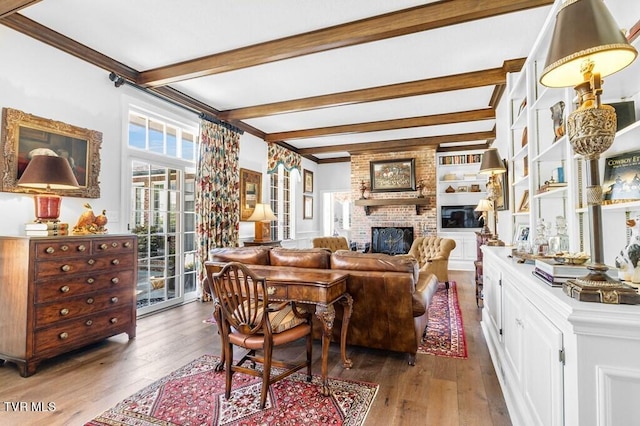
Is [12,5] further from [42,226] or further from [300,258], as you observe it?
[300,258]

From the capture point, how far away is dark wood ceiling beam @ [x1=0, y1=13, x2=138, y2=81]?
9.17 ft

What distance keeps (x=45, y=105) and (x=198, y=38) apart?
5.12 feet

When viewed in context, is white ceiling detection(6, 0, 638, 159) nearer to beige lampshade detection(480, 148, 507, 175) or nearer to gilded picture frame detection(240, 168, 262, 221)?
beige lampshade detection(480, 148, 507, 175)

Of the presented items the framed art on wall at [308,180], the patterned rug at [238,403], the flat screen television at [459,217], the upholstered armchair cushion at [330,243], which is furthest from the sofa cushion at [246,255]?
the flat screen television at [459,217]

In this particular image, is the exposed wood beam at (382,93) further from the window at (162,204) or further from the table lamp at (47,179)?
the table lamp at (47,179)

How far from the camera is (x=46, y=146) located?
10.0ft

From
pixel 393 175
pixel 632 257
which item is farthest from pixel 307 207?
pixel 632 257

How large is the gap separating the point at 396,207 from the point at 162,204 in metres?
5.30

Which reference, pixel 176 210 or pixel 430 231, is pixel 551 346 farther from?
pixel 430 231

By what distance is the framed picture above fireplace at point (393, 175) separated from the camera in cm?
770

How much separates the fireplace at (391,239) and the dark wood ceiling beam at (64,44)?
5935 mm

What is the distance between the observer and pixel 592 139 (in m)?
1.15

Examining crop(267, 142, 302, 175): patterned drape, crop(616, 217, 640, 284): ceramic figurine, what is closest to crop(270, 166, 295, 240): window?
crop(267, 142, 302, 175): patterned drape

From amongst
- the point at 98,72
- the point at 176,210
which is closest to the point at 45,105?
the point at 98,72
